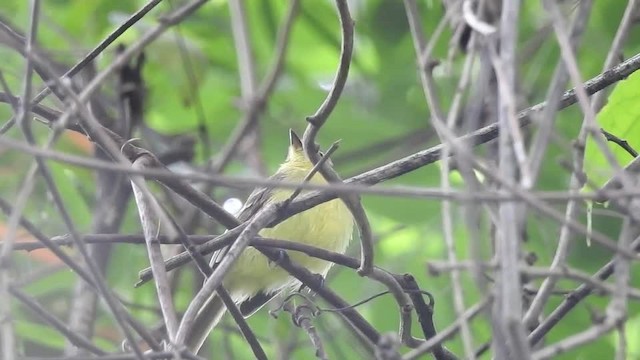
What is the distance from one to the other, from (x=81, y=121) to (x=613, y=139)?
1354mm

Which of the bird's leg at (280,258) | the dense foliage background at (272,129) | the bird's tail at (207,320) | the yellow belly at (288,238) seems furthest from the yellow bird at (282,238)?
the bird's leg at (280,258)

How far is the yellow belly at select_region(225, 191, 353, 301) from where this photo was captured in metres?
5.14

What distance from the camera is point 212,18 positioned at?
5805mm

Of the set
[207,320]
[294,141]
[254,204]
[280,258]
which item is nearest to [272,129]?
[294,141]

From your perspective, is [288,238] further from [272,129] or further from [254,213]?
[272,129]

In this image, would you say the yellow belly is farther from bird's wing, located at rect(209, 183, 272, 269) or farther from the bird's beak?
the bird's beak

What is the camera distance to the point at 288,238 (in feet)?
16.9

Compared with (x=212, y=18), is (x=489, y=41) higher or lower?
lower

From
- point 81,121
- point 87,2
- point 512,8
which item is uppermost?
point 87,2

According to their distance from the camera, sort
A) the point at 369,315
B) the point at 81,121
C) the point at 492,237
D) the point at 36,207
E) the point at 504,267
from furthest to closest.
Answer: the point at 36,207
the point at 369,315
the point at 492,237
the point at 81,121
the point at 504,267

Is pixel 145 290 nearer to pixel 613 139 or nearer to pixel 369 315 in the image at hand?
pixel 369 315

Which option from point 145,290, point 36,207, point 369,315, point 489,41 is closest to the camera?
point 489,41

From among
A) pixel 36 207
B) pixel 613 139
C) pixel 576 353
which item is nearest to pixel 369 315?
pixel 576 353

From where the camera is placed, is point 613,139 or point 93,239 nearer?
point 93,239
